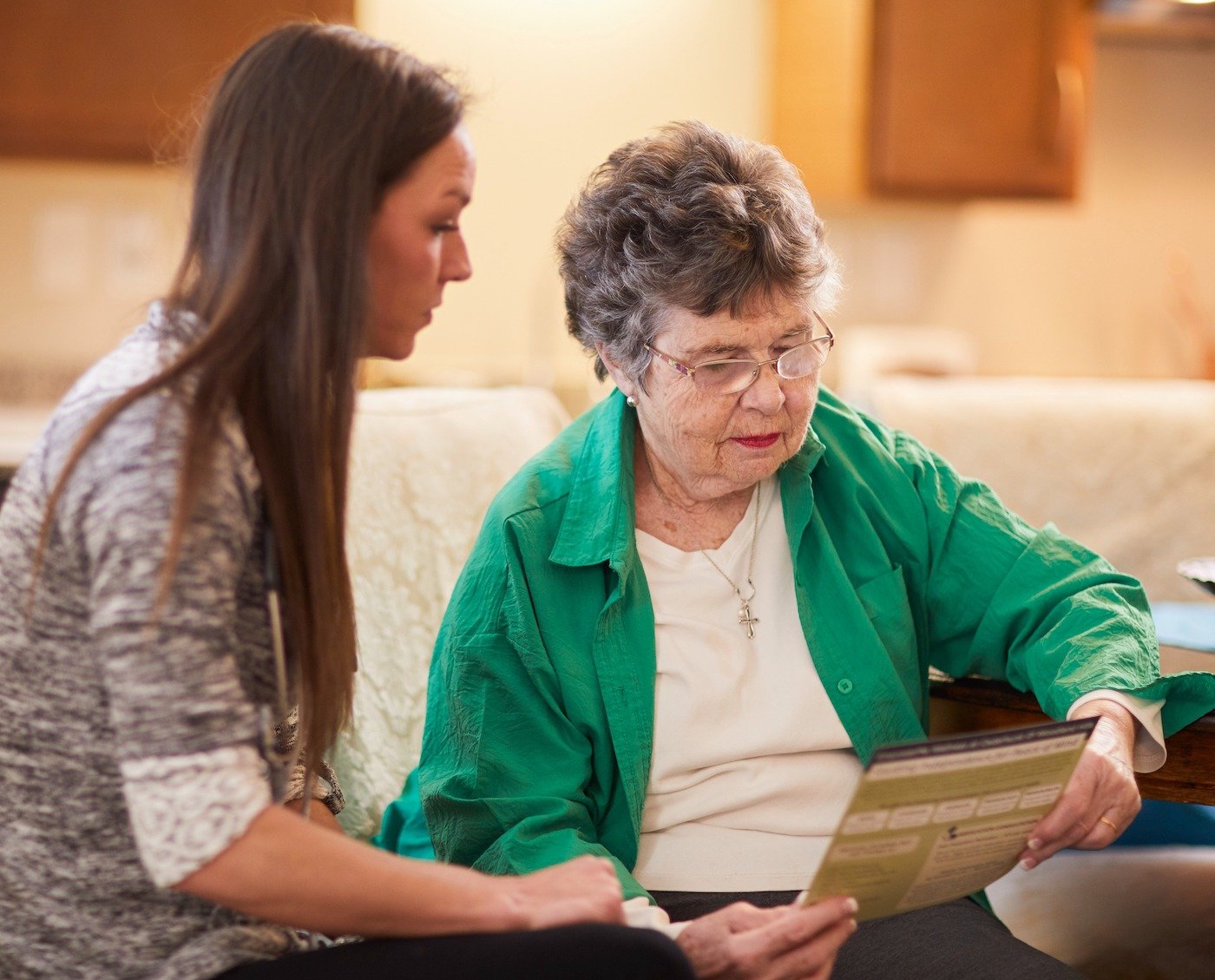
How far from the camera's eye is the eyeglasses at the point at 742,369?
54.2 inches

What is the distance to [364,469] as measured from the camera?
1794 mm

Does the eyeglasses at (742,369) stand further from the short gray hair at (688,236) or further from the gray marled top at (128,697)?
the gray marled top at (128,697)

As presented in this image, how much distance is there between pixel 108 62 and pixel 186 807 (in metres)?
2.87

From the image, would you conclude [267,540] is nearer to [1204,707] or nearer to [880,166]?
[1204,707]

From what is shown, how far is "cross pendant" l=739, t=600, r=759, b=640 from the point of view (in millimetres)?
1416

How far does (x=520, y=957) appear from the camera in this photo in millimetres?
886

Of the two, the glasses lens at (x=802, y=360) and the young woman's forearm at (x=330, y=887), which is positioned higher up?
the glasses lens at (x=802, y=360)

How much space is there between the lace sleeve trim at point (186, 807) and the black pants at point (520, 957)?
13 centimetres

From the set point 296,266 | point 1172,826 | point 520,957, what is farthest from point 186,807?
point 1172,826

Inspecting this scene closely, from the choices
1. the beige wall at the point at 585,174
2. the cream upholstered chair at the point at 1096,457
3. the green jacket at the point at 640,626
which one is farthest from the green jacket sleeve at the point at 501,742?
the beige wall at the point at 585,174

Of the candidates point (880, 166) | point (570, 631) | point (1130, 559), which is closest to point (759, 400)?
point (570, 631)

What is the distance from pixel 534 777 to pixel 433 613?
514 mm

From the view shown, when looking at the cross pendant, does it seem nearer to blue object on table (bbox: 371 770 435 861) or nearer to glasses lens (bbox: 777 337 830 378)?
glasses lens (bbox: 777 337 830 378)

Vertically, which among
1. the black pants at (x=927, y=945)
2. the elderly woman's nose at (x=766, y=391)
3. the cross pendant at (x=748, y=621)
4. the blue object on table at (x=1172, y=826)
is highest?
the elderly woman's nose at (x=766, y=391)
